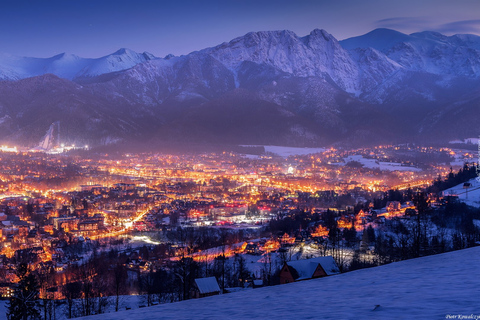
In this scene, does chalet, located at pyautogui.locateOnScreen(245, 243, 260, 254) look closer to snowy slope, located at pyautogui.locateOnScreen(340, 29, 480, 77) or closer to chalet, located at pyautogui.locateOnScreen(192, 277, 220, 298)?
chalet, located at pyautogui.locateOnScreen(192, 277, 220, 298)

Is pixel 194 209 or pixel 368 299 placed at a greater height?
pixel 368 299

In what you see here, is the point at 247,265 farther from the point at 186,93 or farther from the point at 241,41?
the point at 241,41

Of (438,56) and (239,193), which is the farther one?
(438,56)

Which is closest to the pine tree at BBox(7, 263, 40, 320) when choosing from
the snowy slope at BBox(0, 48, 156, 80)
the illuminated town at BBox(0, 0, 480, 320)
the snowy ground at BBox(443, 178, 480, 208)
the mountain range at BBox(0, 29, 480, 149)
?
the illuminated town at BBox(0, 0, 480, 320)

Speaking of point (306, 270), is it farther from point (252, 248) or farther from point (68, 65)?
point (68, 65)

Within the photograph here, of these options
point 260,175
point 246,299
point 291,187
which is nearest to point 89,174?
point 260,175

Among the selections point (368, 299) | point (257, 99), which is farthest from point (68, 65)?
point (368, 299)
